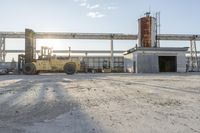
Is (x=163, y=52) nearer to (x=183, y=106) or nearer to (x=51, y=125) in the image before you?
(x=183, y=106)

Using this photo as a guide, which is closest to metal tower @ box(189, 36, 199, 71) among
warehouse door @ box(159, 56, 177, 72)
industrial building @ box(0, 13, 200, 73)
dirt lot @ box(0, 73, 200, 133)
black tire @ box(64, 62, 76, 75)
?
industrial building @ box(0, 13, 200, 73)

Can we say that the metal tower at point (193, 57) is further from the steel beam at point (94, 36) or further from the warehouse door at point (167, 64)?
the warehouse door at point (167, 64)

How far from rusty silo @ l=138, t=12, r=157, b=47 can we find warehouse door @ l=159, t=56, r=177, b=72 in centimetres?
271

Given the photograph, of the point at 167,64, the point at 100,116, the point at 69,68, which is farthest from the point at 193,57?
the point at 100,116

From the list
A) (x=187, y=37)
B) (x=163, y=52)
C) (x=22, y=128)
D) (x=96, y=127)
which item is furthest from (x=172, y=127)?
(x=187, y=37)

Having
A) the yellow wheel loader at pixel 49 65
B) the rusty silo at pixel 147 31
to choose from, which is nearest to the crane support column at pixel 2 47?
the yellow wheel loader at pixel 49 65

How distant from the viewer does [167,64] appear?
42906 millimetres

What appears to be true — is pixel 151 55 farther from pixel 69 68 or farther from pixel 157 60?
pixel 69 68

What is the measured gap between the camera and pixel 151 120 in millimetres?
6488

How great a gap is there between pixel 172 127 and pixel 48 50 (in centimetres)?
2741

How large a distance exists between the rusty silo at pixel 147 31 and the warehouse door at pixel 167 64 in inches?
107

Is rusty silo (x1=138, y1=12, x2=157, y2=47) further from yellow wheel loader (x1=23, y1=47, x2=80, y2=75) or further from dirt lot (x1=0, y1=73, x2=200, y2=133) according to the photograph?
dirt lot (x1=0, y1=73, x2=200, y2=133)

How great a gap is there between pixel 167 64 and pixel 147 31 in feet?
18.8

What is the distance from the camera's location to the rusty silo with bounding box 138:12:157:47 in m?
43.2
